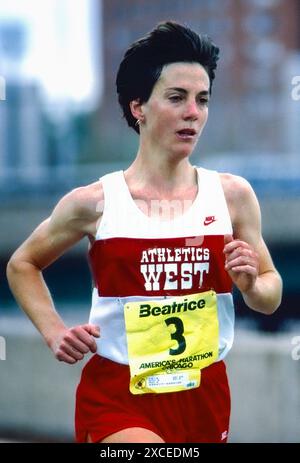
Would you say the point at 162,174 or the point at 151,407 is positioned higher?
the point at 162,174

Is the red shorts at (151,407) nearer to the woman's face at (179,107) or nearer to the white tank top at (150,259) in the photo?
the white tank top at (150,259)

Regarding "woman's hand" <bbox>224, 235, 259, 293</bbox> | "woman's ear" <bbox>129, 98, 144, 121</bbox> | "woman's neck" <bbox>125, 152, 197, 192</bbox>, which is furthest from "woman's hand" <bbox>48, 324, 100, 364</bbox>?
"woman's ear" <bbox>129, 98, 144, 121</bbox>

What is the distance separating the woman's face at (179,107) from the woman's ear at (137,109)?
0.09 metres

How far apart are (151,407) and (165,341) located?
0.70 ft

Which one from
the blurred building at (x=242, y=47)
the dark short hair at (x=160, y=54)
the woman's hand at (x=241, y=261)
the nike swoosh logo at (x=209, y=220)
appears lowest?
the woman's hand at (x=241, y=261)

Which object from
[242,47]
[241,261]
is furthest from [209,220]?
[242,47]

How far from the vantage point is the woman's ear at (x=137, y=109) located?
4230 millimetres

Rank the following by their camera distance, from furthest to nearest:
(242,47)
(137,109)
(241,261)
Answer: (242,47), (137,109), (241,261)

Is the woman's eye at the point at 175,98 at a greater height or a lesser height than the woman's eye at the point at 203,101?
greater

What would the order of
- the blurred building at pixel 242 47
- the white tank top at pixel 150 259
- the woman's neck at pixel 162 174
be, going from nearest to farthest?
the white tank top at pixel 150 259, the woman's neck at pixel 162 174, the blurred building at pixel 242 47

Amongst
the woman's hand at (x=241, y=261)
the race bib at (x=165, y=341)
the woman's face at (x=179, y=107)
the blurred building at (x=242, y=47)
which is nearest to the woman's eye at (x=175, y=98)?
the woman's face at (x=179, y=107)

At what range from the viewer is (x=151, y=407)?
4062 mm

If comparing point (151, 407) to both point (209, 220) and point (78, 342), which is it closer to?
point (78, 342)

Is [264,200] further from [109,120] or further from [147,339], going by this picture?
[109,120]
